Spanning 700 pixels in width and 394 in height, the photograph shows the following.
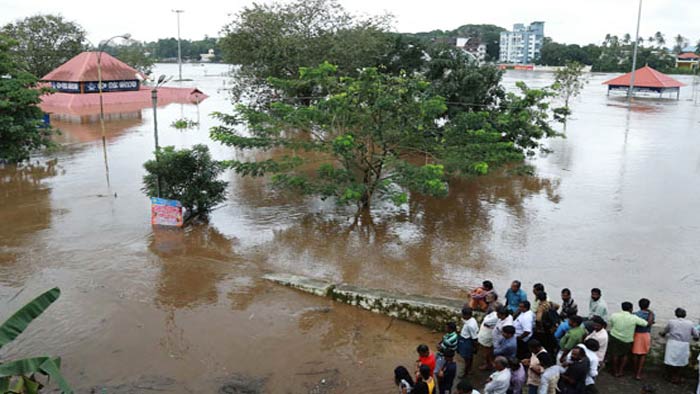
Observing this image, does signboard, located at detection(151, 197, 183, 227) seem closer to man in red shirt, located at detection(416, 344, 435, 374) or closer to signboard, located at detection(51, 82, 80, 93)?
man in red shirt, located at detection(416, 344, 435, 374)

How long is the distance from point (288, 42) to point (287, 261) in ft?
66.5

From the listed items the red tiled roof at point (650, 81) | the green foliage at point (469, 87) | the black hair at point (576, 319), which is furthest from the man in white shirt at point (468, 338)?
the red tiled roof at point (650, 81)

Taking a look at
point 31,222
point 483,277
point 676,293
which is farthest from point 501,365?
point 31,222

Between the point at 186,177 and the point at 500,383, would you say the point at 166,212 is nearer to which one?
the point at 186,177

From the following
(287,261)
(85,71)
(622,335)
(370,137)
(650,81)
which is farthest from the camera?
(650,81)

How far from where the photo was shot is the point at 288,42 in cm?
3134

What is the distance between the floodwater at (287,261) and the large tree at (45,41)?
3501 centimetres

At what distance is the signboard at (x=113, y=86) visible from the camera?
50.7 m

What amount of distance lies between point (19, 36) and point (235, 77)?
Result: 3093cm

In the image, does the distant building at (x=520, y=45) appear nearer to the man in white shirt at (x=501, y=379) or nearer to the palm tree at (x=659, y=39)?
the palm tree at (x=659, y=39)

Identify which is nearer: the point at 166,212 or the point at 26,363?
the point at 26,363

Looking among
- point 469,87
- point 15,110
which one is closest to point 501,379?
point 469,87

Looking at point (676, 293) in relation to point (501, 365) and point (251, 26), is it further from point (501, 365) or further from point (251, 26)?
point (251, 26)

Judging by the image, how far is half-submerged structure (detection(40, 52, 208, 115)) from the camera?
48906mm
